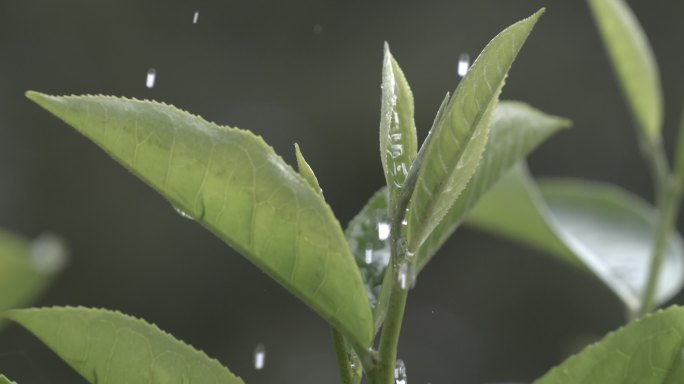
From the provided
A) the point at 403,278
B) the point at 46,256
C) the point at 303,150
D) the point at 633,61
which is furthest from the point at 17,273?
the point at 303,150

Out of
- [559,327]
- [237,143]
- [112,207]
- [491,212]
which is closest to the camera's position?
[237,143]

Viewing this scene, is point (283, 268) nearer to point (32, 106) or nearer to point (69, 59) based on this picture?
point (32, 106)

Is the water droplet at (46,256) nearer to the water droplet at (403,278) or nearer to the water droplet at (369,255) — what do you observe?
the water droplet at (369,255)

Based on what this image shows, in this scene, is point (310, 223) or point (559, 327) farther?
point (559, 327)

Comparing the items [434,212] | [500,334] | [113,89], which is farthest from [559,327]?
[434,212]

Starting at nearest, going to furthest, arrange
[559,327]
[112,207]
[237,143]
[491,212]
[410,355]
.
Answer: [237,143] < [491,212] < [410,355] < [559,327] < [112,207]

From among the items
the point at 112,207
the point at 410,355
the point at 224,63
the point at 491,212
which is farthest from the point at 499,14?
the point at 491,212

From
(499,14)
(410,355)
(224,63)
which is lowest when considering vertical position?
(410,355)

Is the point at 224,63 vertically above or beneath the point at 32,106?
above
